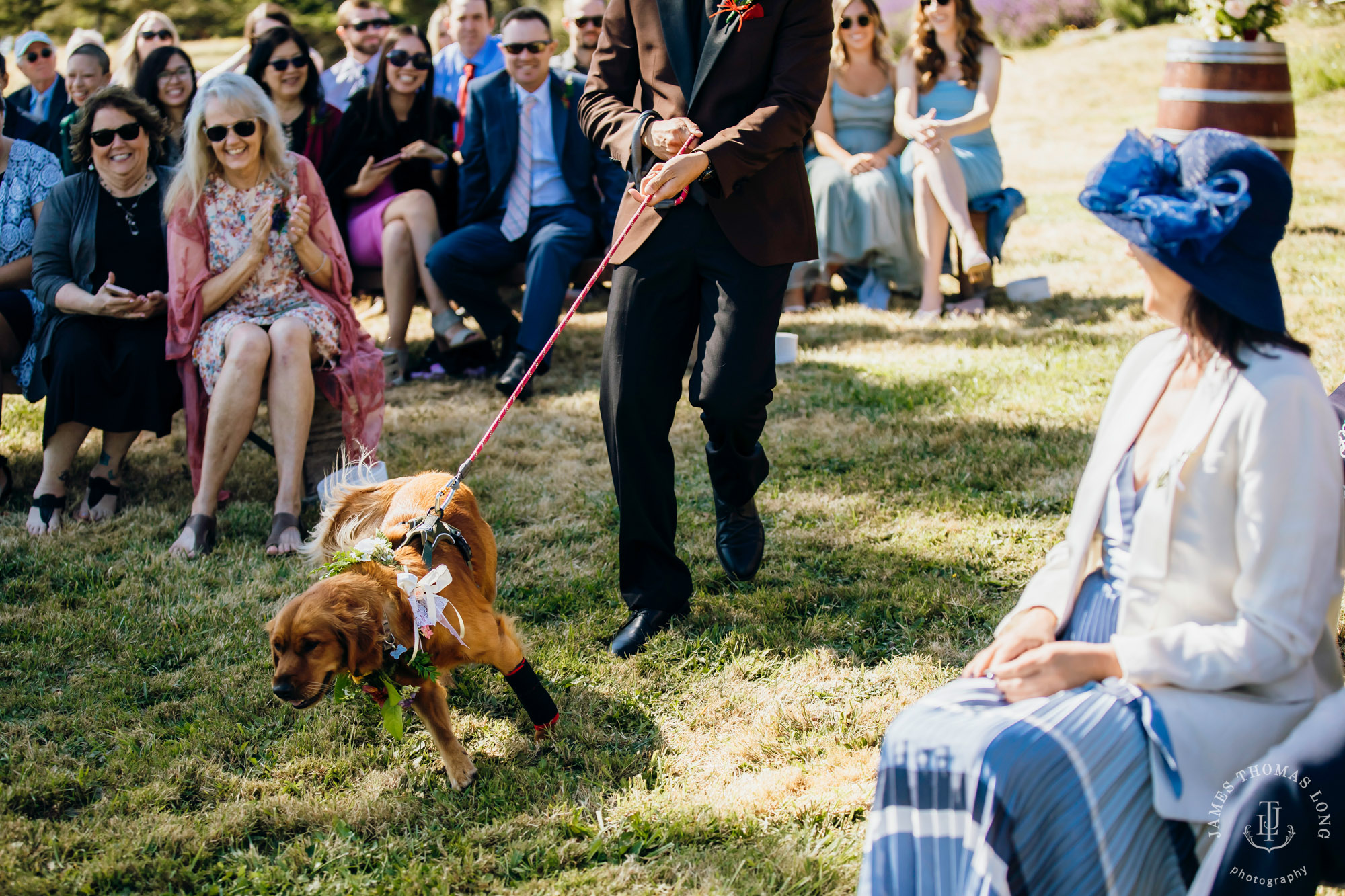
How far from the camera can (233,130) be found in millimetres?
4449

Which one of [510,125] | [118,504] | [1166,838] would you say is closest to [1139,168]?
[1166,838]

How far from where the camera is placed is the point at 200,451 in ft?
15.3

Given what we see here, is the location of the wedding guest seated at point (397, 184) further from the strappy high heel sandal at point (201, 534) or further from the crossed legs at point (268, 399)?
the strappy high heel sandal at point (201, 534)

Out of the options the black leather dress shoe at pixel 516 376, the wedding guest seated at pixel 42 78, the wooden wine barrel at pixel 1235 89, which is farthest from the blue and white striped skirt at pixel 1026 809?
the wooden wine barrel at pixel 1235 89

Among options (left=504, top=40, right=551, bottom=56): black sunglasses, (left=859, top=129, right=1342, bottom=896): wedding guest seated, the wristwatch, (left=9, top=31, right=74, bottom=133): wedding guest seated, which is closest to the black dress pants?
the wristwatch

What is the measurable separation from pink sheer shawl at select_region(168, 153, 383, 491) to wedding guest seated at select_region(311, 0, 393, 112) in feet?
9.84

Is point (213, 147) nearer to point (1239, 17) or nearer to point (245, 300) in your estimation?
point (245, 300)

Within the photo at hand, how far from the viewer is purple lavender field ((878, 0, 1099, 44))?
19.5 meters

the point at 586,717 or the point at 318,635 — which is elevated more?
the point at 318,635

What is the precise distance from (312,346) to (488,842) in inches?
107

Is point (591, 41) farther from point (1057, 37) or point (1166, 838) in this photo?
point (1057, 37)

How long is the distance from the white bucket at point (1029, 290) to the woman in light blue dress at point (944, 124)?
0.24 m

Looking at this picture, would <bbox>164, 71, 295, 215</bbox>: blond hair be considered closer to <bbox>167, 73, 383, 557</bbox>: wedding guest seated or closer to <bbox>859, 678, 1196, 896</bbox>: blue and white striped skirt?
<bbox>167, 73, 383, 557</bbox>: wedding guest seated

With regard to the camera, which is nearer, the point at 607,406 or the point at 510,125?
the point at 607,406
